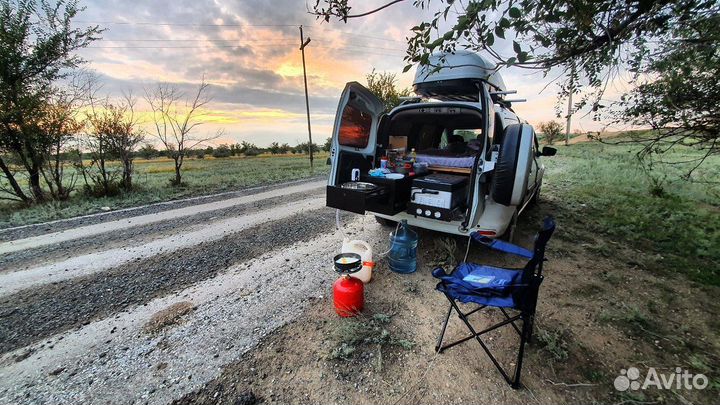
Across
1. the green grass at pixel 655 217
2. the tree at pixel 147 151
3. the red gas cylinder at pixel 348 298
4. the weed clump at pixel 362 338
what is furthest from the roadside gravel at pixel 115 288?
the tree at pixel 147 151

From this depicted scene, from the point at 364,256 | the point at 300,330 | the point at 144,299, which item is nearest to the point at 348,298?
the point at 300,330

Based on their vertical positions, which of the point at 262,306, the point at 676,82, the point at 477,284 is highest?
the point at 676,82

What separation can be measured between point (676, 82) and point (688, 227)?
2564 mm

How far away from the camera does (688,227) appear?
431cm

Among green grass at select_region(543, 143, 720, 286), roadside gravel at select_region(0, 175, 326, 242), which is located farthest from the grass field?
roadside gravel at select_region(0, 175, 326, 242)

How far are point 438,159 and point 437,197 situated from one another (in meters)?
1.00

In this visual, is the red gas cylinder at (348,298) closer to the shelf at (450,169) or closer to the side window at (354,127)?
the side window at (354,127)

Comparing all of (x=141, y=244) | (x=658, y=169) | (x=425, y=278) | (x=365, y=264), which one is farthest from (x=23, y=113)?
(x=658, y=169)

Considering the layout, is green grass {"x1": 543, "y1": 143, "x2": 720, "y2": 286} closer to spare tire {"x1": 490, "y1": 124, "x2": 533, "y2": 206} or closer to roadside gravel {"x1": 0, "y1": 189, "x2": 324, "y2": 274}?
spare tire {"x1": 490, "y1": 124, "x2": 533, "y2": 206}

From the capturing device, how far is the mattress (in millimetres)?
3713

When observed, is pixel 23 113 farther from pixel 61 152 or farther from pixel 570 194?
pixel 570 194

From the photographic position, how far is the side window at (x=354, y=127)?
378 cm

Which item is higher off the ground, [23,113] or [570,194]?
[23,113]

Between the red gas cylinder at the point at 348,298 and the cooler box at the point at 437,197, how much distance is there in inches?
47.6
